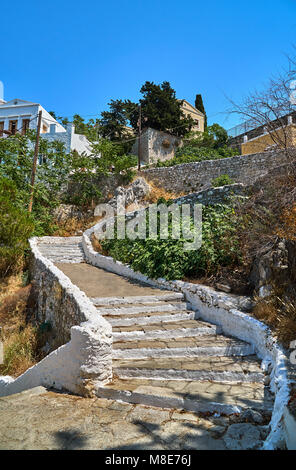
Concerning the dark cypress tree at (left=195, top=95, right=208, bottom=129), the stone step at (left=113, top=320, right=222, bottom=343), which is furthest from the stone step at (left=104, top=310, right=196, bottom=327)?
the dark cypress tree at (left=195, top=95, right=208, bottom=129)

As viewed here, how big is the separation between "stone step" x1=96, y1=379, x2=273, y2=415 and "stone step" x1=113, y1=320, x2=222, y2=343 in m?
1.14

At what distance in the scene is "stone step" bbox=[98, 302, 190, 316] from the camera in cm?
576

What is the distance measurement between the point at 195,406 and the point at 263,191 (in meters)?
5.62

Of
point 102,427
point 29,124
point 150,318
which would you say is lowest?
point 102,427

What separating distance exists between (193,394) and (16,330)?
5987 mm

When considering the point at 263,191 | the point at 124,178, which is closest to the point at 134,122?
the point at 124,178

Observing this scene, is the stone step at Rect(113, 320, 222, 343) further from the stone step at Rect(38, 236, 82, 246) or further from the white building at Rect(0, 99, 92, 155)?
the white building at Rect(0, 99, 92, 155)

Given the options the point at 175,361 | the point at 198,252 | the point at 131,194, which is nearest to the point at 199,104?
the point at 131,194

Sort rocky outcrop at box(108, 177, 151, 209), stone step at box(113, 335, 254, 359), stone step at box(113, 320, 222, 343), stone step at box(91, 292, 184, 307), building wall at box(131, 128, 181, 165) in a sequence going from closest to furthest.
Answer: stone step at box(113, 335, 254, 359)
stone step at box(113, 320, 222, 343)
stone step at box(91, 292, 184, 307)
rocky outcrop at box(108, 177, 151, 209)
building wall at box(131, 128, 181, 165)

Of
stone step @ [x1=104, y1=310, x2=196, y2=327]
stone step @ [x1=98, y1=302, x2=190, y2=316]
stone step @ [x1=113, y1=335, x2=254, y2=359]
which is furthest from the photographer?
stone step @ [x1=98, y1=302, x2=190, y2=316]

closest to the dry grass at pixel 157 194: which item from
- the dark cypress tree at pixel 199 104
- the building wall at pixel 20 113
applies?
the building wall at pixel 20 113

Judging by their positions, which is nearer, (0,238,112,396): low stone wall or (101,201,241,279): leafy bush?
(0,238,112,396): low stone wall

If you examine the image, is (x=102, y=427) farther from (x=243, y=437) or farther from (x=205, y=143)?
(x=205, y=143)

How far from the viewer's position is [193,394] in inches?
129
